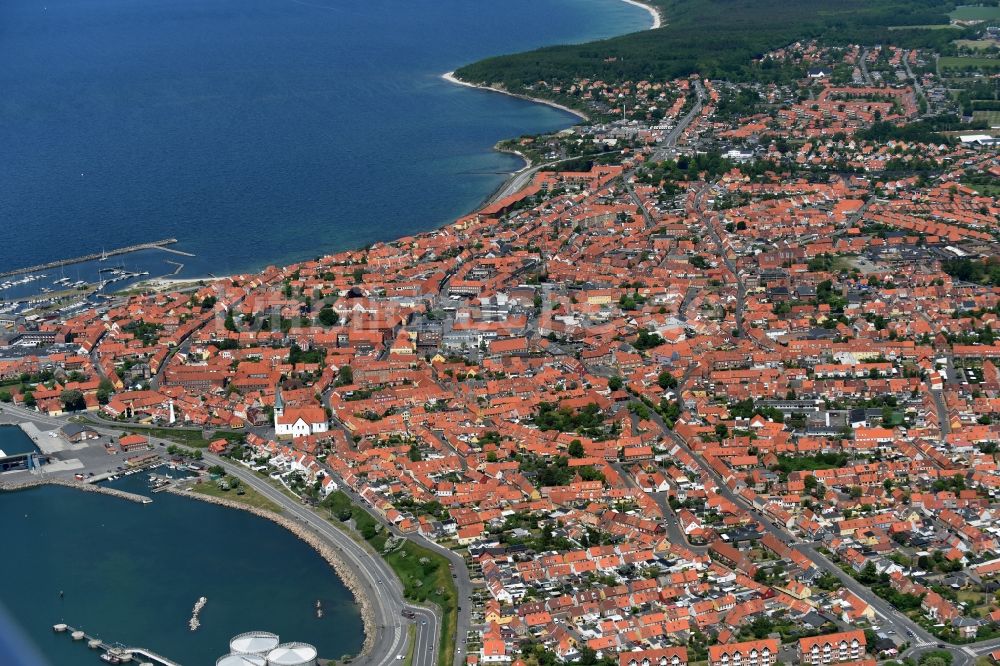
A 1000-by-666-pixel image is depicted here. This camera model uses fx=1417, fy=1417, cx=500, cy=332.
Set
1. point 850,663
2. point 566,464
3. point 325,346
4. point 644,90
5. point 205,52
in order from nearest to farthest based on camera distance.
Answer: point 850,663
point 566,464
point 325,346
point 644,90
point 205,52

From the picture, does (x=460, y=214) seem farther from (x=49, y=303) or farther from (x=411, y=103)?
(x=411, y=103)

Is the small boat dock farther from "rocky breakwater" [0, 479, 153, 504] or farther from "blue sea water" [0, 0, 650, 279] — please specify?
"blue sea water" [0, 0, 650, 279]

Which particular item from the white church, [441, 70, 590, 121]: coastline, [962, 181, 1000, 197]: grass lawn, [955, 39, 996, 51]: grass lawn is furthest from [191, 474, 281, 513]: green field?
[955, 39, 996, 51]: grass lawn

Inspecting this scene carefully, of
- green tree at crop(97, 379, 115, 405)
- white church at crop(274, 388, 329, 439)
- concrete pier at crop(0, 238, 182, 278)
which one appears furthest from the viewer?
concrete pier at crop(0, 238, 182, 278)

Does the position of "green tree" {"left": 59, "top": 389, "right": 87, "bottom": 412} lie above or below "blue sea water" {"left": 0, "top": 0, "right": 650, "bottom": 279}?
below

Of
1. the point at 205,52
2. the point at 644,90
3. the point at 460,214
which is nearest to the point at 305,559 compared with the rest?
the point at 460,214
